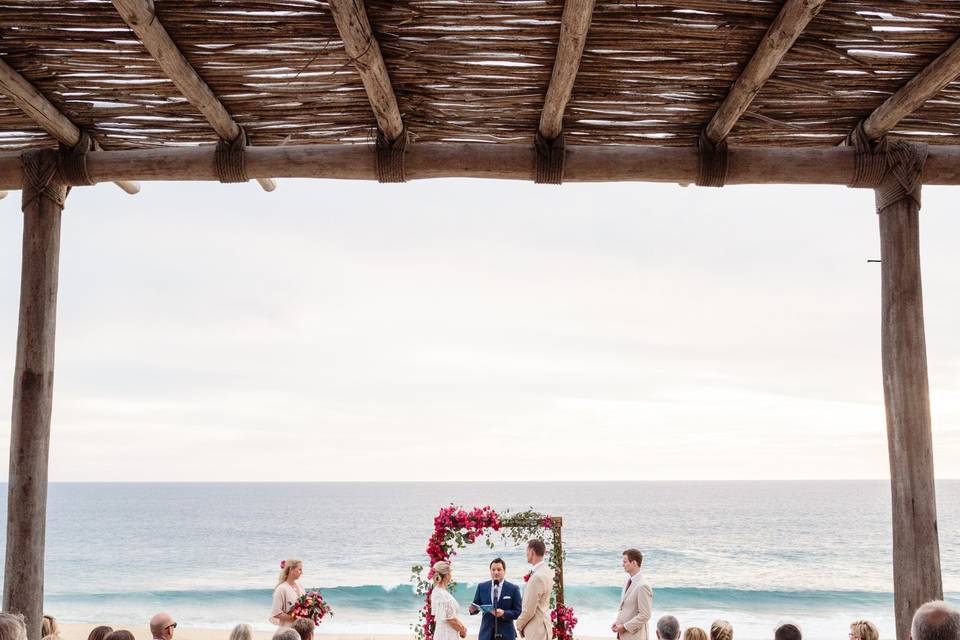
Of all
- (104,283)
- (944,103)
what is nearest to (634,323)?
(104,283)

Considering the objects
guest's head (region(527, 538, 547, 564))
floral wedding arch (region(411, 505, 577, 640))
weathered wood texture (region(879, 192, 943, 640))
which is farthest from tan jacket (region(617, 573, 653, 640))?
weathered wood texture (region(879, 192, 943, 640))

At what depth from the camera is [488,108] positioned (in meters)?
3.87

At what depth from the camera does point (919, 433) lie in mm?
3787

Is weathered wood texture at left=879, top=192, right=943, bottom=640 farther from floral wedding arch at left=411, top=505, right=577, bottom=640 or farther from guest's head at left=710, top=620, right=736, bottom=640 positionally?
floral wedding arch at left=411, top=505, right=577, bottom=640

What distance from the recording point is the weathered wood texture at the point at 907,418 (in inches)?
146

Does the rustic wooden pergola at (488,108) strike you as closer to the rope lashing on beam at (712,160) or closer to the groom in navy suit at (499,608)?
the rope lashing on beam at (712,160)

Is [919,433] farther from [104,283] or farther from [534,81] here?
[104,283]

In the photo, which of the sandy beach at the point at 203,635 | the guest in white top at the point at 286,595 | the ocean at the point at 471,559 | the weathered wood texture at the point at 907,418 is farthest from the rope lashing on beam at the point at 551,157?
the sandy beach at the point at 203,635

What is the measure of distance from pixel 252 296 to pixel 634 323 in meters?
21.4

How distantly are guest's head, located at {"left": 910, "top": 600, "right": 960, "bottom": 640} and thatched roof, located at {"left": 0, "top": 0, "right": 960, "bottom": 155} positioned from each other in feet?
7.06

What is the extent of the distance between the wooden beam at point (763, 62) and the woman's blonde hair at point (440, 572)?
12.8 feet

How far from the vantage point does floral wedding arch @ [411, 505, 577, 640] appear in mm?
6473

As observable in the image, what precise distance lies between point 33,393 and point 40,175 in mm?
1059

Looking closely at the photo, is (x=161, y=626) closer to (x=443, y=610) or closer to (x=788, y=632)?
(x=788, y=632)
